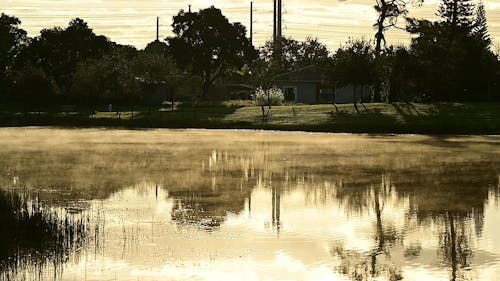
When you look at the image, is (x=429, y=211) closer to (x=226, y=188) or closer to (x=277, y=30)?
(x=226, y=188)

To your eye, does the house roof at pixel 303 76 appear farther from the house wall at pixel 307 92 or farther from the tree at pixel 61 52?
the tree at pixel 61 52

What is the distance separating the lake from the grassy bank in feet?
61.0

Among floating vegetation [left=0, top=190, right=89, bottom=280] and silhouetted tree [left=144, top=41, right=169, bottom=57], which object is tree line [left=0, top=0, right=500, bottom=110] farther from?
floating vegetation [left=0, top=190, right=89, bottom=280]

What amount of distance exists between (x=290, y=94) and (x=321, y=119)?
39.5 meters

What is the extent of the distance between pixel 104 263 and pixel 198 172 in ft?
53.8

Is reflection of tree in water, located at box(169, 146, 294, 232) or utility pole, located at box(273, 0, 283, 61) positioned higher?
utility pole, located at box(273, 0, 283, 61)

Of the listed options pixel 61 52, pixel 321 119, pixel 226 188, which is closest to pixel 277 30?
pixel 61 52

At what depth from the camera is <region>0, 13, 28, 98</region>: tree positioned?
104 meters

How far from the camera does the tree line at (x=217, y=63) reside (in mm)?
72812

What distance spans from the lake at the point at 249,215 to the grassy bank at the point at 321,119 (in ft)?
61.0

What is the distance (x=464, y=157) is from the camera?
3881cm

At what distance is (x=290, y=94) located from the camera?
343ft

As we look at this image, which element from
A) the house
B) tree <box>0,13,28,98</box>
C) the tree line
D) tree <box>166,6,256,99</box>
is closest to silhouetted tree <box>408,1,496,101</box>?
the tree line

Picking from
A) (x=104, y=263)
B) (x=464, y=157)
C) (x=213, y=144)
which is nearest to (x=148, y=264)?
(x=104, y=263)
